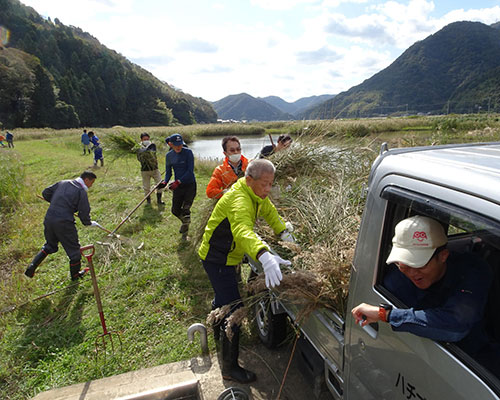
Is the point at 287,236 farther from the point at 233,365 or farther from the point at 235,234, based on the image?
the point at 233,365

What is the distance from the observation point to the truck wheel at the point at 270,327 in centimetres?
271

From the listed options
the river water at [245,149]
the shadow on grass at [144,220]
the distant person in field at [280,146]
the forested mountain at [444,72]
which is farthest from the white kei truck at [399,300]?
the forested mountain at [444,72]

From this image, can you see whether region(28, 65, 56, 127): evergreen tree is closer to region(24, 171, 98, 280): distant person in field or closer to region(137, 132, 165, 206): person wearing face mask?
region(137, 132, 165, 206): person wearing face mask

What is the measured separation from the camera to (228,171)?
3934 millimetres

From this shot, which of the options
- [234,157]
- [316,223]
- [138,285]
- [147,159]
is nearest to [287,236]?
[316,223]

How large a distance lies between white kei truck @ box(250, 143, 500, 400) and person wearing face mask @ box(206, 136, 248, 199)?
2.36 m

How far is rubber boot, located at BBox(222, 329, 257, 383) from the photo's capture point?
2.51m

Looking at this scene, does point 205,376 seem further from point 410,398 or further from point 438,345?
point 438,345

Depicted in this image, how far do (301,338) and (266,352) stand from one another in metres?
0.80

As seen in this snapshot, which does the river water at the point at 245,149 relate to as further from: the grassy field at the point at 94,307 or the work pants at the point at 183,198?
the grassy field at the point at 94,307

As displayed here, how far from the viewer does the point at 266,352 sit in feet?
9.45

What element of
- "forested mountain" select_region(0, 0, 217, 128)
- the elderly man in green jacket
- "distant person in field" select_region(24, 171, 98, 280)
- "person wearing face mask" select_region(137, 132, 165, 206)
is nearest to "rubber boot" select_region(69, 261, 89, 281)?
"distant person in field" select_region(24, 171, 98, 280)

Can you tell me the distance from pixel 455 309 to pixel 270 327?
1.97 m

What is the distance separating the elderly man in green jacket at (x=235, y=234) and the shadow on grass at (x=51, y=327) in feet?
6.33
